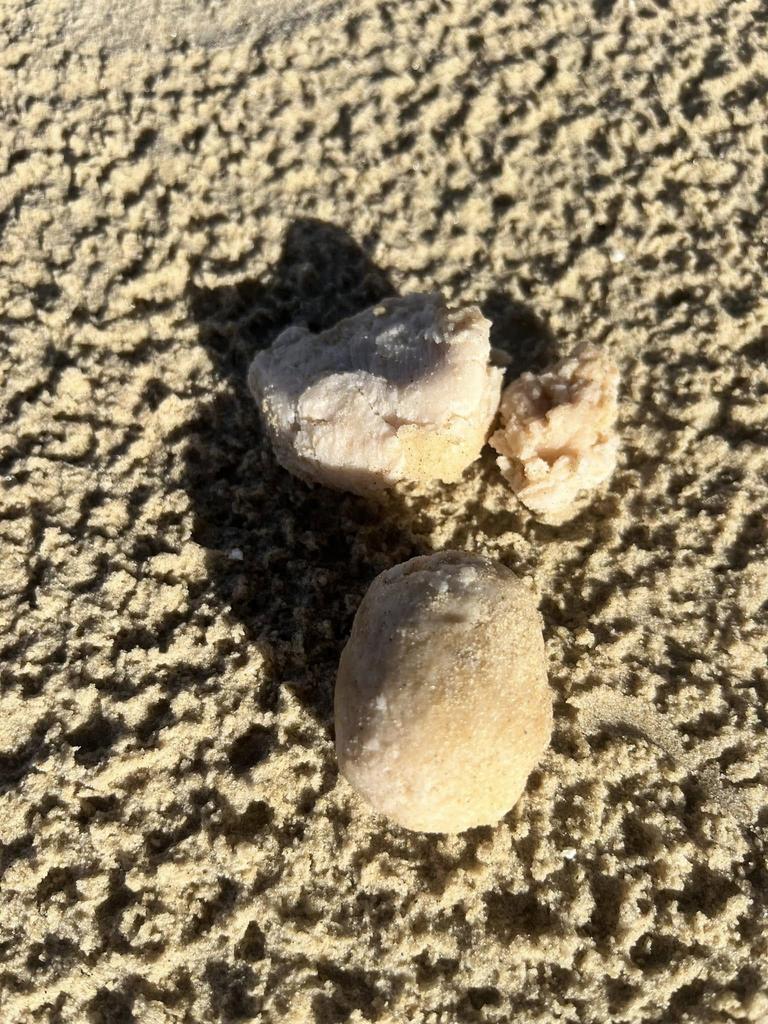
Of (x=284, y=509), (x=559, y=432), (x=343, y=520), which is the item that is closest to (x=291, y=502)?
(x=284, y=509)

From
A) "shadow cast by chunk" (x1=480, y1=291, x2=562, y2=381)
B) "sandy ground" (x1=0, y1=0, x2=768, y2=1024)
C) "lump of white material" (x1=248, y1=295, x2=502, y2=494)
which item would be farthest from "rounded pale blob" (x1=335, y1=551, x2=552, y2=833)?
"shadow cast by chunk" (x1=480, y1=291, x2=562, y2=381)

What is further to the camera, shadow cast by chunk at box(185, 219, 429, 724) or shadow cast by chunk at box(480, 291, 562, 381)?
shadow cast by chunk at box(480, 291, 562, 381)

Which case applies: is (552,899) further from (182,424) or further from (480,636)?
(182,424)

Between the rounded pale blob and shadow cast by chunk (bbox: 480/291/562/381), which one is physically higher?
shadow cast by chunk (bbox: 480/291/562/381)

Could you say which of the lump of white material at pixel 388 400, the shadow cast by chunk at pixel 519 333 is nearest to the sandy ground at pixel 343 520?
the shadow cast by chunk at pixel 519 333

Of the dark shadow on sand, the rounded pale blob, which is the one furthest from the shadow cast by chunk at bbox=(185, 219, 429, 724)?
the rounded pale blob

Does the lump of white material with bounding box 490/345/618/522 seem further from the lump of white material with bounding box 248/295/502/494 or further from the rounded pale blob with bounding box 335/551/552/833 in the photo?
the rounded pale blob with bounding box 335/551/552/833

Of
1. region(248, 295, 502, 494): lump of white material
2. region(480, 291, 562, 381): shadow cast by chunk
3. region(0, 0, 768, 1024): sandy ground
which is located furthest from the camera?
region(480, 291, 562, 381): shadow cast by chunk

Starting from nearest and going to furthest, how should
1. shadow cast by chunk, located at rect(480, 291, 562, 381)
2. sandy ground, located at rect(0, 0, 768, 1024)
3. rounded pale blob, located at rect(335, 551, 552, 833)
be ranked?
rounded pale blob, located at rect(335, 551, 552, 833) < sandy ground, located at rect(0, 0, 768, 1024) < shadow cast by chunk, located at rect(480, 291, 562, 381)

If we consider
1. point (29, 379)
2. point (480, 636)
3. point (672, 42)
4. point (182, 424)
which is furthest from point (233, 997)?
point (672, 42)
